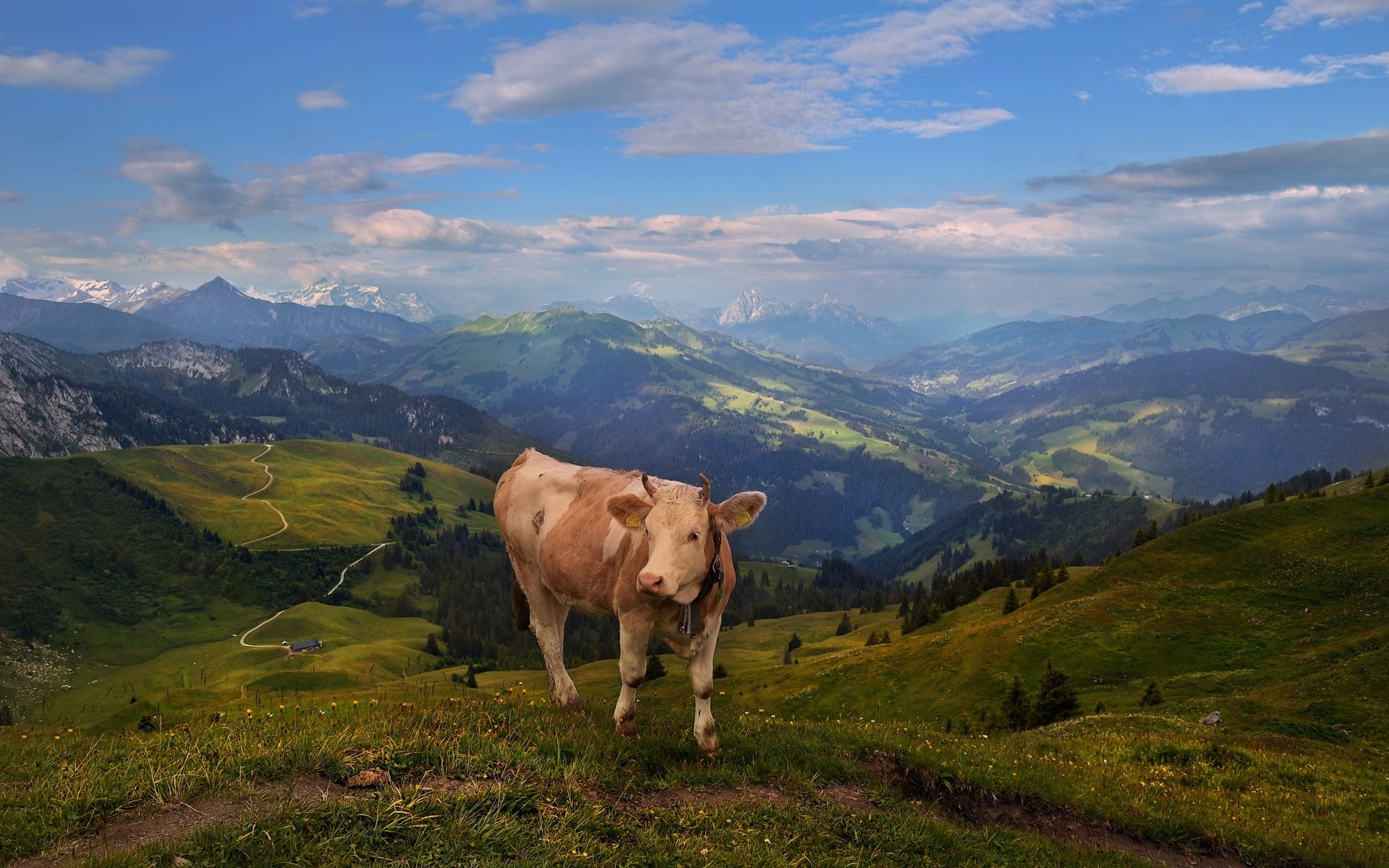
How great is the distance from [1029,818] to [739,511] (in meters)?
8.24

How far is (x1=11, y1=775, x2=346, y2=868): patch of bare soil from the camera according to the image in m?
7.53

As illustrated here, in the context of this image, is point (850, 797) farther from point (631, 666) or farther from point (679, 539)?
point (679, 539)

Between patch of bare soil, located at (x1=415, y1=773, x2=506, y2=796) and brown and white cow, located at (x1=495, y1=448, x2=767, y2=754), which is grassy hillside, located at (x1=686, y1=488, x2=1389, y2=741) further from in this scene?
patch of bare soil, located at (x1=415, y1=773, x2=506, y2=796)

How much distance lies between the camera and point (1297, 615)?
53.4 m

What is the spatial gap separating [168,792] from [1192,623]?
66685 millimetres

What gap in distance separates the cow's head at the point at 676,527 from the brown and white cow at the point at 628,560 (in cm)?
2

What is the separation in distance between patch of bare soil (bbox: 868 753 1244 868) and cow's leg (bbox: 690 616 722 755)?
11.1 ft

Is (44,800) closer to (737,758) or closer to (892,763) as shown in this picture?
(737,758)

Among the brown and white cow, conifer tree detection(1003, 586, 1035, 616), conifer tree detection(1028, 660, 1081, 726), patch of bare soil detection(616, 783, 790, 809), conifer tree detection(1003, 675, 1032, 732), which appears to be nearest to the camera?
→ patch of bare soil detection(616, 783, 790, 809)

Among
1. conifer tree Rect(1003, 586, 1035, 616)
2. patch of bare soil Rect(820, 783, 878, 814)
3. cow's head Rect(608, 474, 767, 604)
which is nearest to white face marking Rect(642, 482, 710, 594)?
cow's head Rect(608, 474, 767, 604)

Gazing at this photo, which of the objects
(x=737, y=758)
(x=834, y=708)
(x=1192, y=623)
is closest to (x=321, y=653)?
(x=834, y=708)

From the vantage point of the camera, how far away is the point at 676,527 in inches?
475

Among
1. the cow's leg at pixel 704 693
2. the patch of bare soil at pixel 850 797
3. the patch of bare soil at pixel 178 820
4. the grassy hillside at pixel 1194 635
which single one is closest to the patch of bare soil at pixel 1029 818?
the patch of bare soil at pixel 850 797

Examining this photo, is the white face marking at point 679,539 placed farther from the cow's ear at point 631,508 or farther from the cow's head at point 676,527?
the cow's ear at point 631,508
